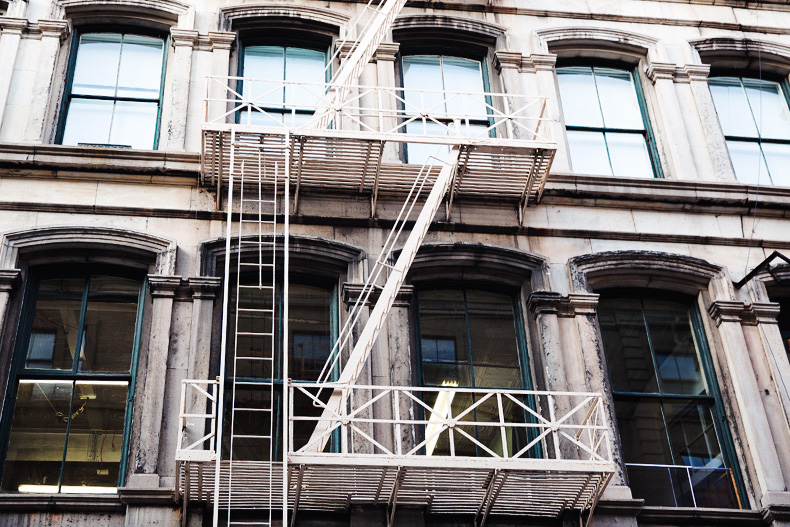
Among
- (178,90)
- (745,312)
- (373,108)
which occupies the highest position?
(178,90)

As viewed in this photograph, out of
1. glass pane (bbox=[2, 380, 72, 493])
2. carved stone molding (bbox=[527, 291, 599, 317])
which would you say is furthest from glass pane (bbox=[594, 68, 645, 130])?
glass pane (bbox=[2, 380, 72, 493])

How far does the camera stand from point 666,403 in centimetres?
1314

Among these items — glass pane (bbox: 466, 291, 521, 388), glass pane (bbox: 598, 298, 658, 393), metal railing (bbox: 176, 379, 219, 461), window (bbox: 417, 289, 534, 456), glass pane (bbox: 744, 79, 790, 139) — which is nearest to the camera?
metal railing (bbox: 176, 379, 219, 461)

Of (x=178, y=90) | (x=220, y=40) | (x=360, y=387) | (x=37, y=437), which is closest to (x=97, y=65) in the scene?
(x=178, y=90)

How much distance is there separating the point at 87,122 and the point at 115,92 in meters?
0.68

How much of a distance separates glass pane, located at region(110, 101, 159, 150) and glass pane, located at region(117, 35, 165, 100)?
0.60 feet

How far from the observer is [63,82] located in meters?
15.0

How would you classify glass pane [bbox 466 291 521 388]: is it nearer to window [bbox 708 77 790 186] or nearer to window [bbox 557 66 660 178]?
window [bbox 557 66 660 178]

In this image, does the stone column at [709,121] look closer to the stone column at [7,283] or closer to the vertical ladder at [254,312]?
the vertical ladder at [254,312]

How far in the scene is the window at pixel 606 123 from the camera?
1563 centimetres

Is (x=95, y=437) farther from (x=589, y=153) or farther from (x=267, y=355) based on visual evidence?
(x=589, y=153)

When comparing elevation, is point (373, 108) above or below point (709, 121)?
below

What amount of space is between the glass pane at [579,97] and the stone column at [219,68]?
5.11 m

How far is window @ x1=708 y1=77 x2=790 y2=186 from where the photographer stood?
15961 millimetres
